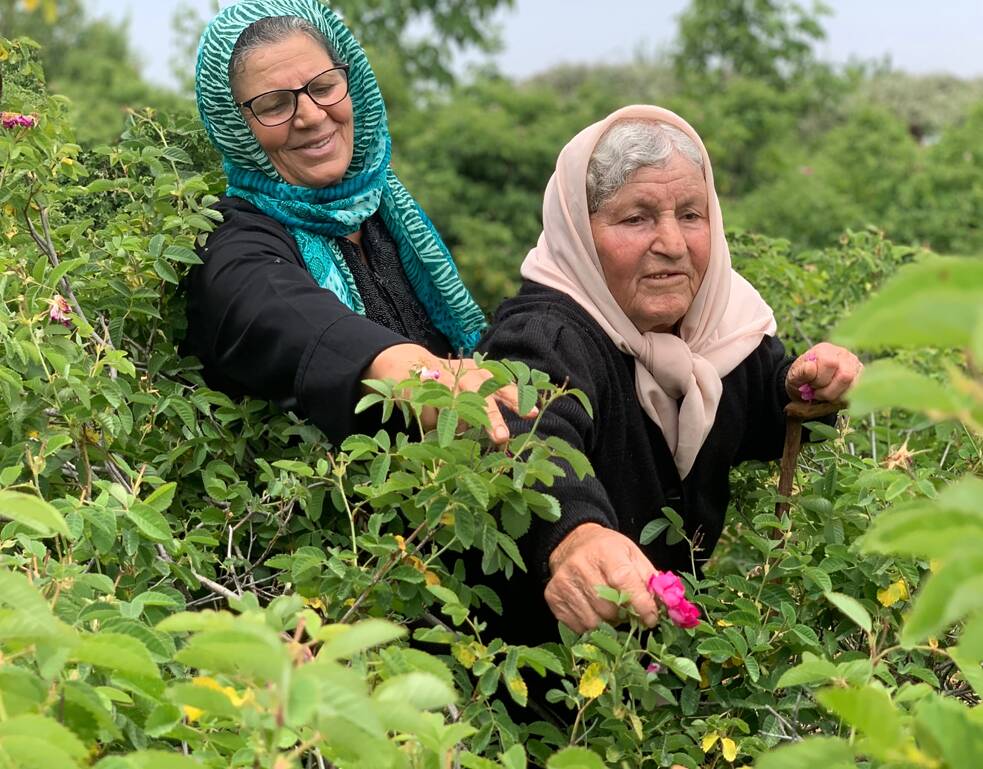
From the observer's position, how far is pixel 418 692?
1.35 m

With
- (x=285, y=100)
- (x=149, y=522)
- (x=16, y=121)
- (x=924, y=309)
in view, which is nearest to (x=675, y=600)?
(x=149, y=522)

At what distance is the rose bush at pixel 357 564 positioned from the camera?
1.28 meters

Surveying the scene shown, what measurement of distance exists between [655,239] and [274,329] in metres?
0.73

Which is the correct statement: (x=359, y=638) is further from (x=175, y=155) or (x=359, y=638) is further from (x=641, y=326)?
(x=175, y=155)

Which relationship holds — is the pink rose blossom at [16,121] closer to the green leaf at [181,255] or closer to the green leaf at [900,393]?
the green leaf at [181,255]

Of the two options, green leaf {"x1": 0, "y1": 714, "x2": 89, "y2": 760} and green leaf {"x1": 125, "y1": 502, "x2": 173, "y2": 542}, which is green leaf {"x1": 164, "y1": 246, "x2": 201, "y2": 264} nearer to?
green leaf {"x1": 125, "y1": 502, "x2": 173, "y2": 542}

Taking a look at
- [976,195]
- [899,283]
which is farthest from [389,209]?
[976,195]

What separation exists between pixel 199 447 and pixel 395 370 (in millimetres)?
468

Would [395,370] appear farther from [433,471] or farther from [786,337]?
[786,337]

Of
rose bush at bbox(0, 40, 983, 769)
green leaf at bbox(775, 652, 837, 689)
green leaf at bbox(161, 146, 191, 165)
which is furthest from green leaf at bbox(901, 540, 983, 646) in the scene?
green leaf at bbox(161, 146, 191, 165)

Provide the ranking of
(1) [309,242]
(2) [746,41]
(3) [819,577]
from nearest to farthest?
(3) [819,577] → (1) [309,242] → (2) [746,41]

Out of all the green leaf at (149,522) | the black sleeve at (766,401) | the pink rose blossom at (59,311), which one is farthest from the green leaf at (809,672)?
the pink rose blossom at (59,311)

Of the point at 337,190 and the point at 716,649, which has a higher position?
the point at 337,190

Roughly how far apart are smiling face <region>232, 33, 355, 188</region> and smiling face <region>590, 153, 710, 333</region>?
0.72m
